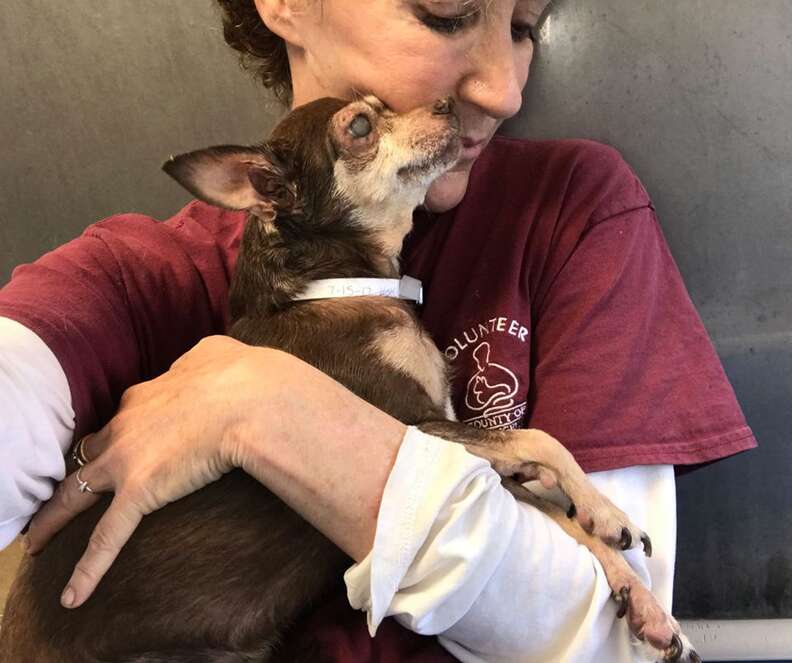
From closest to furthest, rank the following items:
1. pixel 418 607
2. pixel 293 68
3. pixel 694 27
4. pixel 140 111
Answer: pixel 418 607, pixel 293 68, pixel 694 27, pixel 140 111

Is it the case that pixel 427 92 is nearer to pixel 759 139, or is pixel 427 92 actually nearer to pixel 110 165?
pixel 759 139

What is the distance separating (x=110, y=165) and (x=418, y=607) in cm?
179

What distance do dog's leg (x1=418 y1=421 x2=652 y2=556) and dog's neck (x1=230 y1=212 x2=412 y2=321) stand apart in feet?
1.37

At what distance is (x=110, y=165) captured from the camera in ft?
7.63

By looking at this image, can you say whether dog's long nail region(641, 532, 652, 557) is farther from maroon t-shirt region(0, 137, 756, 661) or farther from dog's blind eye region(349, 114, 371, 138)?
dog's blind eye region(349, 114, 371, 138)

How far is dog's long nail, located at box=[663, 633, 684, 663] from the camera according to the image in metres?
1.23

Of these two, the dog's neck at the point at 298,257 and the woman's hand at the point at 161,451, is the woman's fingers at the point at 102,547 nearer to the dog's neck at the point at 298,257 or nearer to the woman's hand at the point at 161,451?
the woman's hand at the point at 161,451

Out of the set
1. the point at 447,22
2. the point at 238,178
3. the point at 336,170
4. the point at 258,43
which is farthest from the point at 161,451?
the point at 258,43

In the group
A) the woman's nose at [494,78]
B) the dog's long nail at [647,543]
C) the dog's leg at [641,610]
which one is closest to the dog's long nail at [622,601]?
the dog's leg at [641,610]

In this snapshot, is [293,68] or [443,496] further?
[293,68]

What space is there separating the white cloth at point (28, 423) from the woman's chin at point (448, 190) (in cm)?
80

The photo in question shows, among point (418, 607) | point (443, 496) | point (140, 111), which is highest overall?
point (140, 111)

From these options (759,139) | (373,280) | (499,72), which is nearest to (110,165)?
Answer: (373,280)

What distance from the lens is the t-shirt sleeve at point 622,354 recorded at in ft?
4.39
